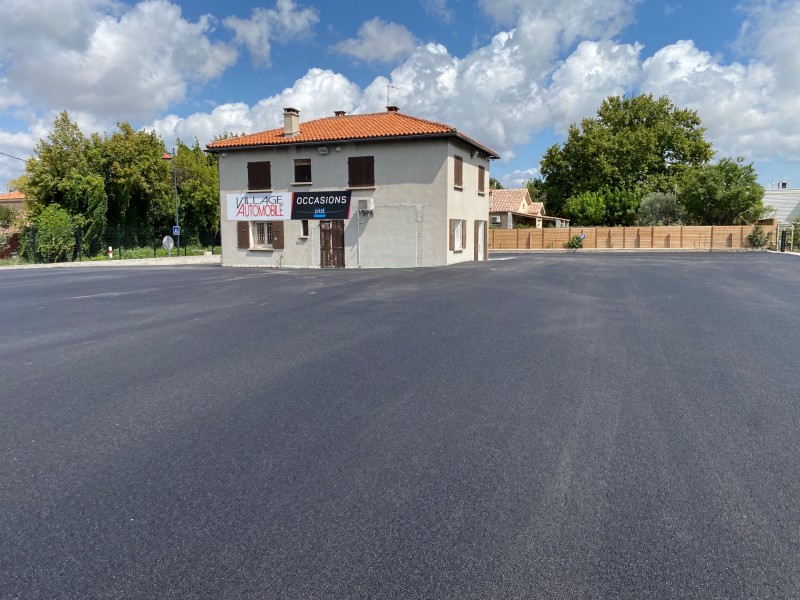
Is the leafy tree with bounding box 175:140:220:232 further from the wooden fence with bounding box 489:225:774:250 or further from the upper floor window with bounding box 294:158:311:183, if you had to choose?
the wooden fence with bounding box 489:225:774:250

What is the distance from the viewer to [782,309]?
10.7 meters

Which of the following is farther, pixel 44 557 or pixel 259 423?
pixel 259 423

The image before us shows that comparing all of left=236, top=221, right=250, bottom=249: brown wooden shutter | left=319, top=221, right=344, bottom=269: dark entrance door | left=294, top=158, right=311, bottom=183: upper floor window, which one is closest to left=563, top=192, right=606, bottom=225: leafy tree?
left=319, top=221, right=344, bottom=269: dark entrance door

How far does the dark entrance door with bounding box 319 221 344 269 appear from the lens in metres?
26.1

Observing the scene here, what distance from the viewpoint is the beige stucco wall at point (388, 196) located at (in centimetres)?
2447

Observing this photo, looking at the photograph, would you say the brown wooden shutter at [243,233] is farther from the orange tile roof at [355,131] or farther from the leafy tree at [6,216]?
the leafy tree at [6,216]

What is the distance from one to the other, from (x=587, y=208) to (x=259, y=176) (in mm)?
36008

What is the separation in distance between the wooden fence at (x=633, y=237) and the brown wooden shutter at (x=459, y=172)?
22.6 meters

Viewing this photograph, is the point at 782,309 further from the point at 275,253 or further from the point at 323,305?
the point at 275,253

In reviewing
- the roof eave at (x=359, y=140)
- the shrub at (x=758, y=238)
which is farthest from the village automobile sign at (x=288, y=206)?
A: the shrub at (x=758, y=238)

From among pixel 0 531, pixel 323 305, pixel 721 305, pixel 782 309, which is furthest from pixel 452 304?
pixel 0 531

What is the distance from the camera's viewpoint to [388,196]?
82.4 ft

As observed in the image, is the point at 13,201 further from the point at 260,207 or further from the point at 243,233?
the point at 260,207

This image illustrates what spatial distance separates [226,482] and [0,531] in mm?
1131
